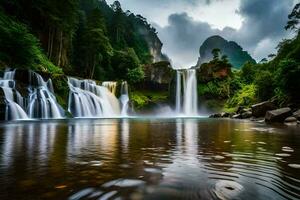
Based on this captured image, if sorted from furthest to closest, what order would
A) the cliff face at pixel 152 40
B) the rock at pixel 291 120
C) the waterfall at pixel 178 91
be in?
the cliff face at pixel 152 40 < the waterfall at pixel 178 91 < the rock at pixel 291 120

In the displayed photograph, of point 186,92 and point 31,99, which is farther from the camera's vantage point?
point 186,92

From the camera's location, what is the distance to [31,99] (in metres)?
22.1

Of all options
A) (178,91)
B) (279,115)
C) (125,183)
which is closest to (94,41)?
(178,91)

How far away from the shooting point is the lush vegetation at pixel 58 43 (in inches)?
1097

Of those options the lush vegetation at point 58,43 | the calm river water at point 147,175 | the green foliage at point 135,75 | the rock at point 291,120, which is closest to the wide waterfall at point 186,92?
the green foliage at point 135,75

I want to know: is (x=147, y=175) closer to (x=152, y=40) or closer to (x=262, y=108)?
(x=262, y=108)

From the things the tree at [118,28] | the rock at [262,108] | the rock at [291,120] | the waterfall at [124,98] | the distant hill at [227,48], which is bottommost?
the rock at [291,120]

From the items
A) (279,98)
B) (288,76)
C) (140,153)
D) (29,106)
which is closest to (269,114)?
(288,76)

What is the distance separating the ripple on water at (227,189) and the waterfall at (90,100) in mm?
25534

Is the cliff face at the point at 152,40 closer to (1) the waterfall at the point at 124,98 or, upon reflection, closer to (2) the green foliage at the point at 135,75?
(2) the green foliage at the point at 135,75

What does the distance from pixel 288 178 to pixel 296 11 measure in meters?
41.3

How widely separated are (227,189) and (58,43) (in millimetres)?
41713

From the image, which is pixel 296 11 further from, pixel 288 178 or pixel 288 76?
pixel 288 178

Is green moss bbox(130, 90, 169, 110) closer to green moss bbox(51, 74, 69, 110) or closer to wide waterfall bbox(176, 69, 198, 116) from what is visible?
wide waterfall bbox(176, 69, 198, 116)
